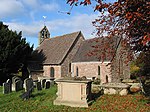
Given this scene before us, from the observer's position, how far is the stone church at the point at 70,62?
92.0 ft

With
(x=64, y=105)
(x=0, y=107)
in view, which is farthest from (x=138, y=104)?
(x=0, y=107)

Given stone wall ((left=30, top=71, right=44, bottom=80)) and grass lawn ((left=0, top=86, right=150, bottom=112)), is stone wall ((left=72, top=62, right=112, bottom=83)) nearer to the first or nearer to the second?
stone wall ((left=30, top=71, right=44, bottom=80))

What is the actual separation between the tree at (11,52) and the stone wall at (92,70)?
25.3 ft

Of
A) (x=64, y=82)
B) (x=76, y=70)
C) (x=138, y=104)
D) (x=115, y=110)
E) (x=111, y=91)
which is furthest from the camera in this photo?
(x=76, y=70)

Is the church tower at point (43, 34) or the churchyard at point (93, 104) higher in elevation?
the church tower at point (43, 34)

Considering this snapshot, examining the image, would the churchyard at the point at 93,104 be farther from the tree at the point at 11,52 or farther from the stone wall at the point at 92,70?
the tree at the point at 11,52

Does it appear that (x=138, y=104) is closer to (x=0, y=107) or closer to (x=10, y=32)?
(x=0, y=107)

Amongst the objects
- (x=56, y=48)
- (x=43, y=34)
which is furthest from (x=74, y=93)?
(x=43, y=34)

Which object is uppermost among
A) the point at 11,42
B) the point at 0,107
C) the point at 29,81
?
the point at 11,42

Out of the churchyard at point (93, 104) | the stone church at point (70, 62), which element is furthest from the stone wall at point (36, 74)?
the churchyard at point (93, 104)

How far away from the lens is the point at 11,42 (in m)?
28.8

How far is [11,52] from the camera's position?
91.5ft

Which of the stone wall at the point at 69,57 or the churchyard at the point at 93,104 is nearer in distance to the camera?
the churchyard at the point at 93,104

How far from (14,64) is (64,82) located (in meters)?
19.3
